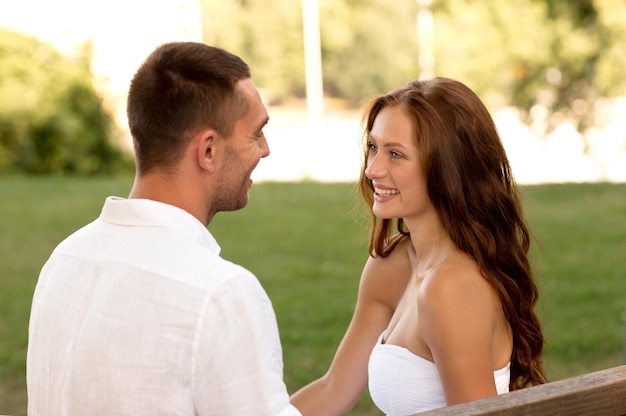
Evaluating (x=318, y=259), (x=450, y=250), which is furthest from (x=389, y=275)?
(x=318, y=259)

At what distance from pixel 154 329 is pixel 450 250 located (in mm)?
1136

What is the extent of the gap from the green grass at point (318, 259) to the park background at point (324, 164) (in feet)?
0.07

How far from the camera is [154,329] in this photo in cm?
173

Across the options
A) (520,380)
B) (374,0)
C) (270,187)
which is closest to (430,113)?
(520,380)

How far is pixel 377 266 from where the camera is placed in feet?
9.80

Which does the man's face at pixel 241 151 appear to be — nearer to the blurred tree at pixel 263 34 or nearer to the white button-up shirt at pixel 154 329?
the white button-up shirt at pixel 154 329

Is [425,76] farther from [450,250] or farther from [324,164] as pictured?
[450,250]

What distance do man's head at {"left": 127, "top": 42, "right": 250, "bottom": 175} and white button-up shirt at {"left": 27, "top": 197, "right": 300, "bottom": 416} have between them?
117 mm

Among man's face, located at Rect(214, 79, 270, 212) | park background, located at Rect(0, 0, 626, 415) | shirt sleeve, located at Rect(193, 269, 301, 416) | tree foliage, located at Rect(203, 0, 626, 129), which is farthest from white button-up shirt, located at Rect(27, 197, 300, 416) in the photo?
tree foliage, located at Rect(203, 0, 626, 129)

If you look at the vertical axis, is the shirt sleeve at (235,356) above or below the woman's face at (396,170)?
below

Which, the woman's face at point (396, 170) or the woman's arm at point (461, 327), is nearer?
the woman's arm at point (461, 327)

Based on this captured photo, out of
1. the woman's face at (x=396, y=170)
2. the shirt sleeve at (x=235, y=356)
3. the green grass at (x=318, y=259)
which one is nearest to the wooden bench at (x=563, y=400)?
the shirt sleeve at (x=235, y=356)

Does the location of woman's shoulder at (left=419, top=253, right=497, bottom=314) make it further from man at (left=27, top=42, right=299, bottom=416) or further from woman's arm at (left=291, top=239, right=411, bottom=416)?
man at (left=27, top=42, right=299, bottom=416)

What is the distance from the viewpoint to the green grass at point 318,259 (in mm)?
6625
